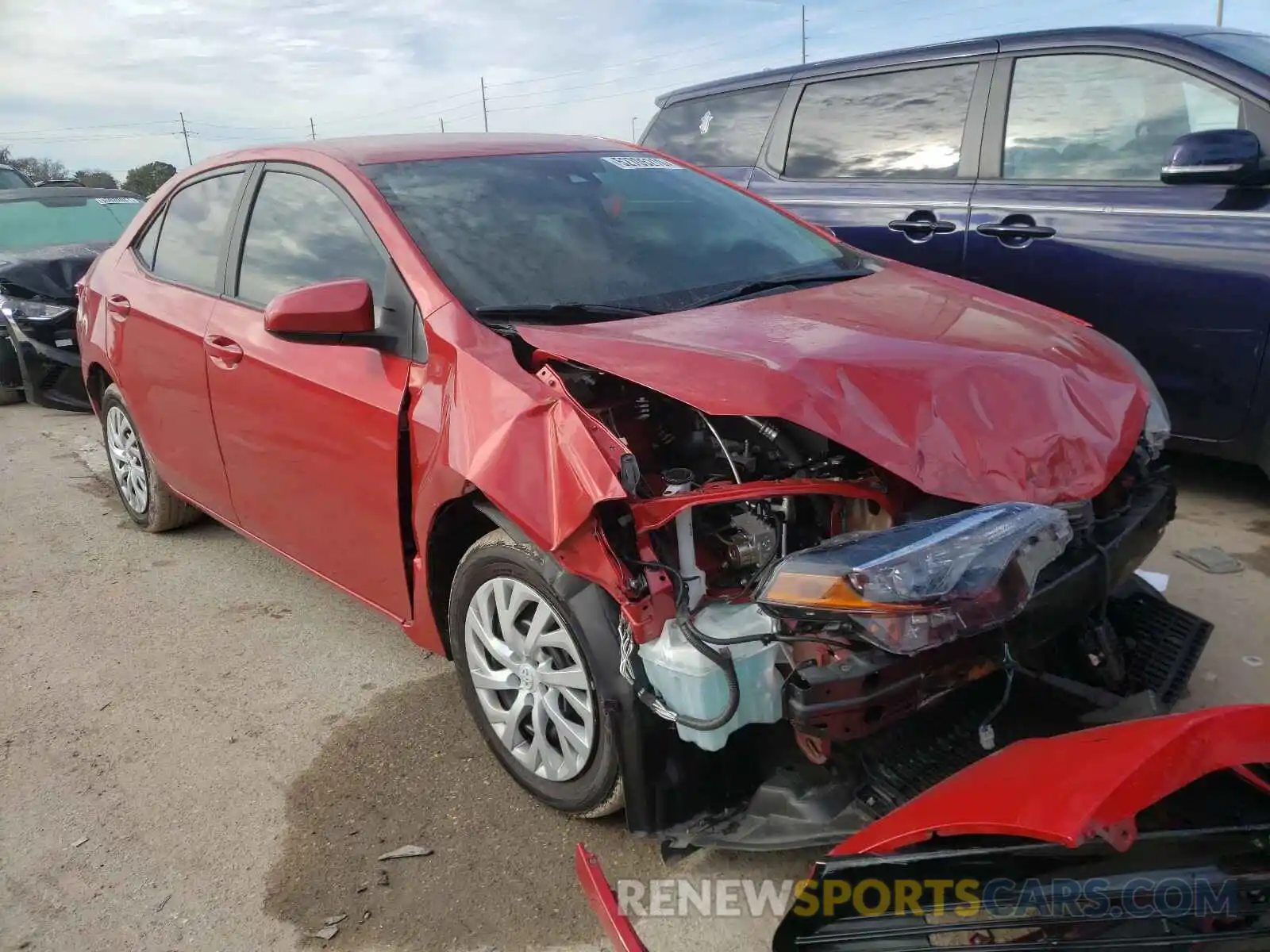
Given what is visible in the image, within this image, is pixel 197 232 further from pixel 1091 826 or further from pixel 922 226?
pixel 1091 826

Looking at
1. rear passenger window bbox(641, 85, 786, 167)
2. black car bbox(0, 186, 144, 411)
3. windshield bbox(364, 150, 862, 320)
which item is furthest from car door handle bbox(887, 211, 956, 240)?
black car bbox(0, 186, 144, 411)

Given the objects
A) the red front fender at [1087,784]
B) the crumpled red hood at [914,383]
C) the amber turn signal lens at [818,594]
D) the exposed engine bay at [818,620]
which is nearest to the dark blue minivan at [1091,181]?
the crumpled red hood at [914,383]

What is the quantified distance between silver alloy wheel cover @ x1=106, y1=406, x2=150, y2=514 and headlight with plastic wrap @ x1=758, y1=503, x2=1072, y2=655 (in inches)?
138

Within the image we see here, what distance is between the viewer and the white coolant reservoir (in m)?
1.94

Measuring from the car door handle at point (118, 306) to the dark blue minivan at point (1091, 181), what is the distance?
3.06 metres

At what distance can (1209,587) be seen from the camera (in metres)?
3.46

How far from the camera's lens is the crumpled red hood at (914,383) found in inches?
81.9

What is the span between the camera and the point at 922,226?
4.57 metres

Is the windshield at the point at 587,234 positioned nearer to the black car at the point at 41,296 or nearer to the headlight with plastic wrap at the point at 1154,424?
the headlight with plastic wrap at the point at 1154,424

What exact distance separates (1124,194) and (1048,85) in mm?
647

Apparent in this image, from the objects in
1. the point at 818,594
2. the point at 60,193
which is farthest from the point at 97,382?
the point at 60,193

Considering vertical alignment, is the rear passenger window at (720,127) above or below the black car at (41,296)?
above

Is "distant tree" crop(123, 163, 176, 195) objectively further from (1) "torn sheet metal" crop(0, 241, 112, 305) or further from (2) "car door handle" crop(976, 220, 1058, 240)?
(2) "car door handle" crop(976, 220, 1058, 240)

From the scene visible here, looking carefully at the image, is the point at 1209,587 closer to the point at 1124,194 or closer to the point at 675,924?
the point at 1124,194
